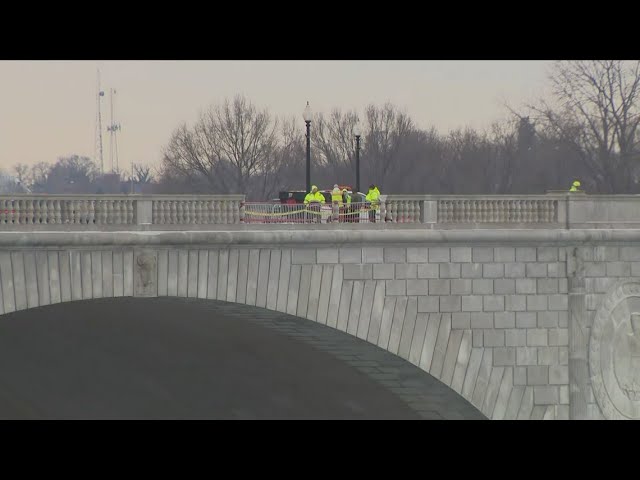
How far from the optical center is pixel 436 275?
26984mm

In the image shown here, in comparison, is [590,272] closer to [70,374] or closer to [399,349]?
[399,349]

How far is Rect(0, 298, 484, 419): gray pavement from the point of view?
116ft

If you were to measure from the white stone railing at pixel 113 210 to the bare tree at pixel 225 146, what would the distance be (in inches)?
1389

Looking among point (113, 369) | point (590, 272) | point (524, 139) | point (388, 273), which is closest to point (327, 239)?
point (388, 273)

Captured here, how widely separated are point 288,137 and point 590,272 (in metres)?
39.6

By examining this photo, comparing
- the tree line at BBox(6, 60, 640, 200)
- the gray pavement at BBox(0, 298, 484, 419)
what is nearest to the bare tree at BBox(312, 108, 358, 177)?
the tree line at BBox(6, 60, 640, 200)

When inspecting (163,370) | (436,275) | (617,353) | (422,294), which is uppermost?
(436,275)

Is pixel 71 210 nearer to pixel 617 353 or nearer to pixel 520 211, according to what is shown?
pixel 520 211

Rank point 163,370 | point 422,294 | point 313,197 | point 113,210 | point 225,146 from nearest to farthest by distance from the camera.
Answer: point 113,210 → point 422,294 → point 313,197 → point 163,370 → point 225,146

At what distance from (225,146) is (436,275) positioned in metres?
38.5

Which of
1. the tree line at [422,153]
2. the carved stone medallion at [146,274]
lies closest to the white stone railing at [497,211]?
the carved stone medallion at [146,274]

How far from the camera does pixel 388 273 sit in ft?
87.5

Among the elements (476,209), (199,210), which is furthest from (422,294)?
(199,210)

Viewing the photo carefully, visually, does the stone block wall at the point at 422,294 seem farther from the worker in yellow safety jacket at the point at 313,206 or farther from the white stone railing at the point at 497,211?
the worker in yellow safety jacket at the point at 313,206
